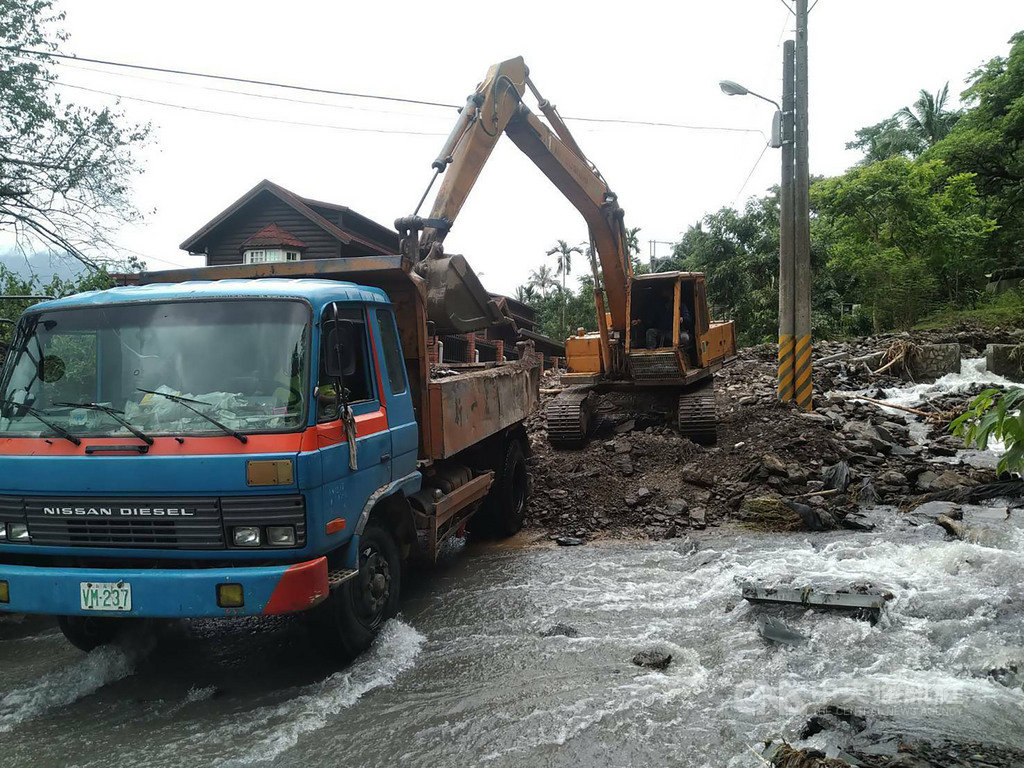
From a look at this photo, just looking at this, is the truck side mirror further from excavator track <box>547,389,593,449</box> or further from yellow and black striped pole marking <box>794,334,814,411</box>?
yellow and black striped pole marking <box>794,334,814,411</box>

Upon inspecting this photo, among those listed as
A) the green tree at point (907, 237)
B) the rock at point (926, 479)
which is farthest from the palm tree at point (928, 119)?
the rock at point (926, 479)

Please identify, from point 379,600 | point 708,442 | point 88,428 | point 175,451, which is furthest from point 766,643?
point 708,442

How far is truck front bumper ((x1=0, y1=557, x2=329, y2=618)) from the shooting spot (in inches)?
162

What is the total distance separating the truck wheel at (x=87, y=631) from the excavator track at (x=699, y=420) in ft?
28.5

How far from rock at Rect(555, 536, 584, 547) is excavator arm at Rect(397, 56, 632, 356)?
11.6 feet

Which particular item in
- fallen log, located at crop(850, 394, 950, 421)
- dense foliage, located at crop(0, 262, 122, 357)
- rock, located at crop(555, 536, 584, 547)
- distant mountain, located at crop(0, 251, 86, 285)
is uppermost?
distant mountain, located at crop(0, 251, 86, 285)

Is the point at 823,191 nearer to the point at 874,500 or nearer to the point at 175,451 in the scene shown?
the point at 874,500

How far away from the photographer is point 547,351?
35.6 m

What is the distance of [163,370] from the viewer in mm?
4594

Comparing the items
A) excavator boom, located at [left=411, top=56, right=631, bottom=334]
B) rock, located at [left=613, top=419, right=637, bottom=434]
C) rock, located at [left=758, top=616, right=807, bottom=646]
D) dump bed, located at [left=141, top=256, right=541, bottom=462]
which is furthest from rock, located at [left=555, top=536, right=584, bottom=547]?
rock, located at [left=613, top=419, right=637, bottom=434]

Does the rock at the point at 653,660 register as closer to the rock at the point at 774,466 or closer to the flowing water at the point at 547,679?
the flowing water at the point at 547,679

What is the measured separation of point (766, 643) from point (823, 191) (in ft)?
93.6

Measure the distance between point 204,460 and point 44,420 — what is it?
114 centimetres

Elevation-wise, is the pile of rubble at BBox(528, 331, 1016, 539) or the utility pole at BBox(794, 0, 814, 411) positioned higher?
the utility pole at BBox(794, 0, 814, 411)
